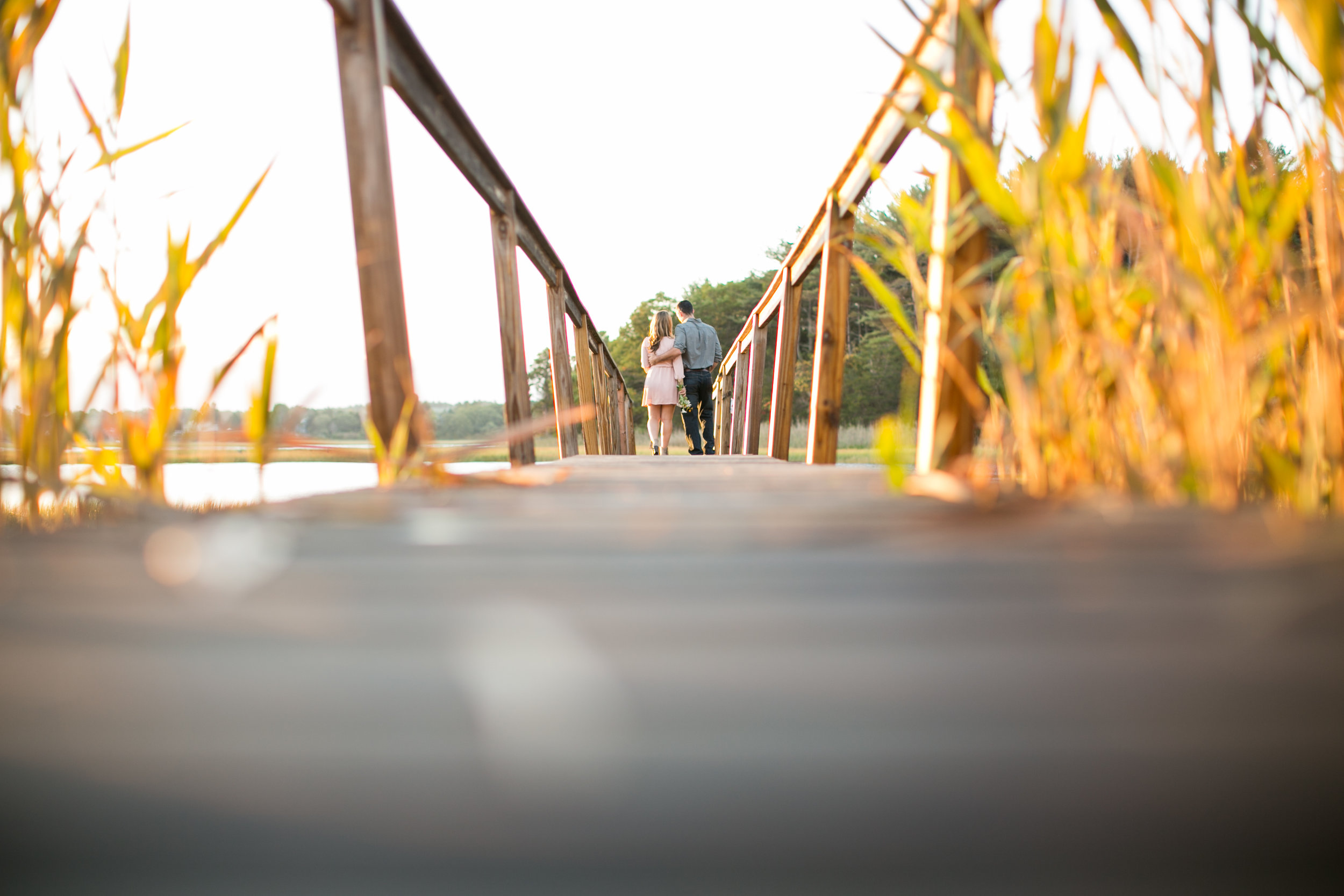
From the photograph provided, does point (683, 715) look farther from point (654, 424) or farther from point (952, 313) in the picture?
point (654, 424)

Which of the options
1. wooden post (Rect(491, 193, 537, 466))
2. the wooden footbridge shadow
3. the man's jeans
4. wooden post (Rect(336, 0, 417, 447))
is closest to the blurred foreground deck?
the wooden footbridge shadow

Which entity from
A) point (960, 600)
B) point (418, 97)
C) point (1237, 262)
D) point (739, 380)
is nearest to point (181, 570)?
point (960, 600)

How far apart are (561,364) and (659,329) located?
3.45 meters

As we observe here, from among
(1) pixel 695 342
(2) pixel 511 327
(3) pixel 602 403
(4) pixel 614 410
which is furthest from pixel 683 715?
(4) pixel 614 410

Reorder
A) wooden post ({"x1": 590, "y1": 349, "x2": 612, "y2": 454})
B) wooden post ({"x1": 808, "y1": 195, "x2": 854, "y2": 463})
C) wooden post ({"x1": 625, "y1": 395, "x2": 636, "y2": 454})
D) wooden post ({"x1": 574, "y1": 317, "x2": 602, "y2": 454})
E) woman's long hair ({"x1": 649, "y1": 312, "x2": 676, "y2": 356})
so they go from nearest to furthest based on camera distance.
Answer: wooden post ({"x1": 808, "y1": 195, "x2": 854, "y2": 463}), wooden post ({"x1": 574, "y1": 317, "x2": 602, "y2": 454}), wooden post ({"x1": 590, "y1": 349, "x2": 612, "y2": 454}), woman's long hair ({"x1": 649, "y1": 312, "x2": 676, "y2": 356}), wooden post ({"x1": 625, "y1": 395, "x2": 636, "y2": 454})

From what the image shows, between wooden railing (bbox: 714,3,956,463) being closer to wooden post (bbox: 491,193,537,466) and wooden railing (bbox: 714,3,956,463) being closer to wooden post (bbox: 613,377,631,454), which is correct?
wooden post (bbox: 491,193,537,466)

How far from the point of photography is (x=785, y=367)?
394 cm

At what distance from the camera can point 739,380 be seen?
726 cm

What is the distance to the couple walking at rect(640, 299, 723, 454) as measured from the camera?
6.62 m

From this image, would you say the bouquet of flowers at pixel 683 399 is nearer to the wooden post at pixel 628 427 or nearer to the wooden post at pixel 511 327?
the wooden post at pixel 628 427

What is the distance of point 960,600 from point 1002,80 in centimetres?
65

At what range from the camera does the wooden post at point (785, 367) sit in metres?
3.84

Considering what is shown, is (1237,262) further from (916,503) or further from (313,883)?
(313,883)

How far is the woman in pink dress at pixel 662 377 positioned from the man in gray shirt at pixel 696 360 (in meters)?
0.11
